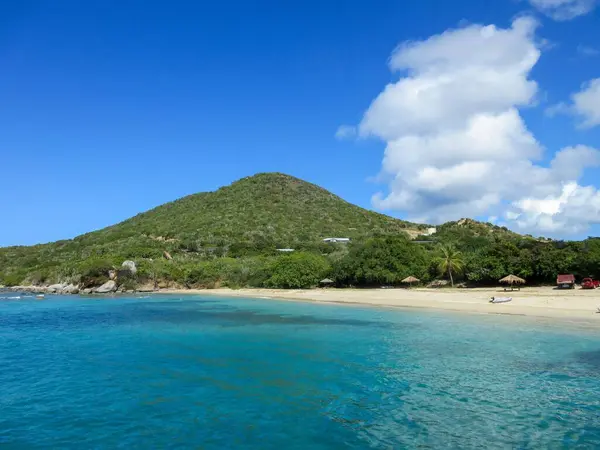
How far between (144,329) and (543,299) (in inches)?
1100

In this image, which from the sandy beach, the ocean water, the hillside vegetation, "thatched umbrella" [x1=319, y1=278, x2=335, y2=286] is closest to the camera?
the ocean water

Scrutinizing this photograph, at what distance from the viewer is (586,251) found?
44.0m

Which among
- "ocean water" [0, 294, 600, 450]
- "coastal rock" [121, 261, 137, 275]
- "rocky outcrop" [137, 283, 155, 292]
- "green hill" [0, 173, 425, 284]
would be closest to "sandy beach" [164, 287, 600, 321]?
"ocean water" [0, 294, 600, 450]

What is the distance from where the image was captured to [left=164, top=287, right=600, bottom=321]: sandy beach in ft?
94.7

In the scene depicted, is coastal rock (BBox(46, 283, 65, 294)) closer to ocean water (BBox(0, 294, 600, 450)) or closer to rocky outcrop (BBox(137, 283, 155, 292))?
rocky outcrop (BBox(137, 283, 155, 292))

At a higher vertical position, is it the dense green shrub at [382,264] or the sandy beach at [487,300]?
the dense green shrub at [382,264]

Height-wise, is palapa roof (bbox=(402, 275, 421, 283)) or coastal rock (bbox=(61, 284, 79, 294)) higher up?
palapa roof (bbox=(402, 275, 421, 283))

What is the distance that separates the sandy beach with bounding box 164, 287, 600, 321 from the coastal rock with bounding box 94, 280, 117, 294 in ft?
89.7

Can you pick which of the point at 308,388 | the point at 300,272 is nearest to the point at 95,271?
the point at 300,272

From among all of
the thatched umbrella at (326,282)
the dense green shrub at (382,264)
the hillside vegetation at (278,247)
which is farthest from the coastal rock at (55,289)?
the dense green shrub at (382,264)

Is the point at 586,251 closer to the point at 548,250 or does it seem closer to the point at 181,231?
the point at 548,250

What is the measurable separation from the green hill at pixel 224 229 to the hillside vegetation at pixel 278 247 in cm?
26

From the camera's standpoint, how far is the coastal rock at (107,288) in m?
68.1

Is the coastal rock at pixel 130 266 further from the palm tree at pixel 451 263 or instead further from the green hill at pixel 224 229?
the palm tree at pixel 451 263
